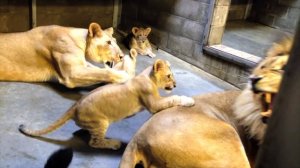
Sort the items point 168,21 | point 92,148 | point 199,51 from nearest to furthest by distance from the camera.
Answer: point 92,148 → point 199,51 → point 168,21

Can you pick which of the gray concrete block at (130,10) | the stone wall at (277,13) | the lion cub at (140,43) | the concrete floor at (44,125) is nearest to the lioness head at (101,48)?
the concrete floor at (44,125)

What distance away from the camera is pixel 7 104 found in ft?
10.4

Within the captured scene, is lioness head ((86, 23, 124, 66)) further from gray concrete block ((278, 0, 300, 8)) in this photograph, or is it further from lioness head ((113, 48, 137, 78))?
gray concrete block ((278, 0, 300, 8))

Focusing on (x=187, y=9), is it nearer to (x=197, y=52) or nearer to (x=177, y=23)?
(x=177, y=23)

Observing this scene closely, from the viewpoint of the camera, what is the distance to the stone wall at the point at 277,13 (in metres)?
7.08

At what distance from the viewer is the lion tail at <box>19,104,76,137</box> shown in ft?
8.29

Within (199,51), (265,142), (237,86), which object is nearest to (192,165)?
(265,142)

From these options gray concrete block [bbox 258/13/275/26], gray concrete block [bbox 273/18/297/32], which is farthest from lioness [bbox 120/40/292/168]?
gray concrete block [bbox 258/13/275/26]

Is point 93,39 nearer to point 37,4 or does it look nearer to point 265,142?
point 37,4

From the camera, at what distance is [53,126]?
2541 mm

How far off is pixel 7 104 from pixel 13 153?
83 cm

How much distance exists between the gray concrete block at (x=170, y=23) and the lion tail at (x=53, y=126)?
3.01m

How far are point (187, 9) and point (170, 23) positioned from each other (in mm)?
409

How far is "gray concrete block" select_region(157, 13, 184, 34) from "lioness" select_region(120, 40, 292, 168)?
3.09 meters
